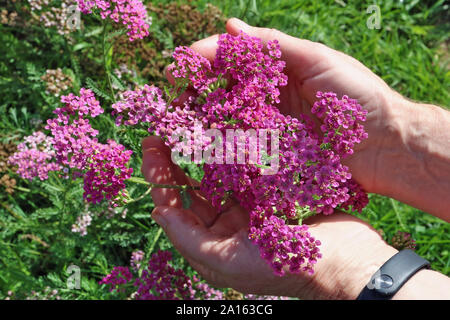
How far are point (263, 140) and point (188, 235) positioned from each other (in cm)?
71

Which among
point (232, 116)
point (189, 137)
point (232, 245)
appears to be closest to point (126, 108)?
point (189, 137)

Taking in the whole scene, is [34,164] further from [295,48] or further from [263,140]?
[295,48]

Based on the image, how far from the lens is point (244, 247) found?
→ 7.58 feet

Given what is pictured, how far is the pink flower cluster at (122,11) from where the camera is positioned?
2441 mm

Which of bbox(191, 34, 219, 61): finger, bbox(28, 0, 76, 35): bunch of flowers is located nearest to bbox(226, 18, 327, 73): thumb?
bbox(191, 34, 219, 61): finger

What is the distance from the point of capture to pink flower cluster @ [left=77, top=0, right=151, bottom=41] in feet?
8.01

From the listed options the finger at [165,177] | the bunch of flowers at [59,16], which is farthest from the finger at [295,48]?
the bunch of flowers at [59,16]

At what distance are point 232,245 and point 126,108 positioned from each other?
0.95 meters

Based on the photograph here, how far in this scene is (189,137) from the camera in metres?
2.13

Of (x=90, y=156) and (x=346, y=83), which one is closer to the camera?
(x=90, y=156)

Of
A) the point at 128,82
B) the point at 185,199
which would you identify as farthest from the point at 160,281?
the point at 128,82

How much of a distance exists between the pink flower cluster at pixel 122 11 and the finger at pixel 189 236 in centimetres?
111

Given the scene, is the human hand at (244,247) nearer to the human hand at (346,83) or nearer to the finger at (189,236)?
the finger at (189,236)

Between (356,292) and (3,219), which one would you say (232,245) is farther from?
(3,219)
